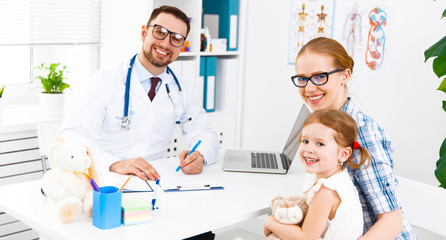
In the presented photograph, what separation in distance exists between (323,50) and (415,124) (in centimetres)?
121

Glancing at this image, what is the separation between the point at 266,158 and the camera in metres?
2.45

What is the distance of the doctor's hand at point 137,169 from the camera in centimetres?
204

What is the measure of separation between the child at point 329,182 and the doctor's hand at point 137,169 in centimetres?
53

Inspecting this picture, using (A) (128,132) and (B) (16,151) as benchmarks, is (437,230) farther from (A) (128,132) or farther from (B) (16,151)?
(B) (16,151)

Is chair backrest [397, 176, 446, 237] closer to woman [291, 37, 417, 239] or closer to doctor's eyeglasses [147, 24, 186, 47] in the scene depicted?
woman [291, 37, 417, 239]

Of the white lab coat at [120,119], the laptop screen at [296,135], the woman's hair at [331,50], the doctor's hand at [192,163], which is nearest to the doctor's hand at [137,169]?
the doctor's hand at [192,163]

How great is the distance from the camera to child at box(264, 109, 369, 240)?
1.62 meters

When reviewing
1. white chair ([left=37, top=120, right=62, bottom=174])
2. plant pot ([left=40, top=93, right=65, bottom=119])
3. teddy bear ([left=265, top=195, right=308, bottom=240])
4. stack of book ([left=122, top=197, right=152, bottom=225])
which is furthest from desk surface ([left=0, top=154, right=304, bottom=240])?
plant pot ([left=40, top=93, right=65, bottom=119])

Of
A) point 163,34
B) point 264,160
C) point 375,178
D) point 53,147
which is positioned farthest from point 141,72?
point 375,178

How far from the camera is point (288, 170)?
2.32m

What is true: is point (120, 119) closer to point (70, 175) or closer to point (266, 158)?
point (266, 158)

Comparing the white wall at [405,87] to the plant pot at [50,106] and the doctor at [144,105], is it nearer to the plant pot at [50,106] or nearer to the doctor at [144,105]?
the doctor at [144,105]

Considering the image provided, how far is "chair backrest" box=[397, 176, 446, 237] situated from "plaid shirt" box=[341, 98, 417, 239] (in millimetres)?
240

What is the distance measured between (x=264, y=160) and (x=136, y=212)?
2.93ft
